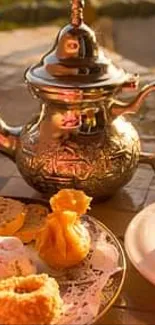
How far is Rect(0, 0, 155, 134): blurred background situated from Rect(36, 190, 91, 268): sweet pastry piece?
17.8 inches

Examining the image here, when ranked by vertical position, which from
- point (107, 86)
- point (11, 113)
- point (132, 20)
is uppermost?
point (107, 86)

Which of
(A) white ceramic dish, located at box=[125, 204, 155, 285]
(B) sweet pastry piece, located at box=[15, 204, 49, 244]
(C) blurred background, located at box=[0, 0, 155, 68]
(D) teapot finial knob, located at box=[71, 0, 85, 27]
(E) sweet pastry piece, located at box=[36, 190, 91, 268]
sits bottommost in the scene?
(C) blurred background, located at box=[0, 0, 155, 68]

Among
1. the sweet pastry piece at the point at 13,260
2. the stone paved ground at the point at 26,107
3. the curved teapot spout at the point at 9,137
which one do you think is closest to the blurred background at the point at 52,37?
the stone paved ground at the point at 26,107

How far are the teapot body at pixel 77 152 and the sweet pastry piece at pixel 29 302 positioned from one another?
25cm

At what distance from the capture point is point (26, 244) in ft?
2.62

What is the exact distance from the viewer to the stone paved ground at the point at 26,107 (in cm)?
98

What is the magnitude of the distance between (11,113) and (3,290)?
24.5 inches

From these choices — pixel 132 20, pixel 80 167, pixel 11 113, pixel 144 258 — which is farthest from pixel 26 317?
pixel 132 20

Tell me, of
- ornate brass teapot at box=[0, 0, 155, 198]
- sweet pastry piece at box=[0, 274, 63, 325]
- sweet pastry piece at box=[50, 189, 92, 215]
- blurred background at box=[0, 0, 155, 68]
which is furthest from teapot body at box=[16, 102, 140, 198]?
blurred background at box=[0, 0, 155, 68]

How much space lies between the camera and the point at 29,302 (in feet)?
2.09

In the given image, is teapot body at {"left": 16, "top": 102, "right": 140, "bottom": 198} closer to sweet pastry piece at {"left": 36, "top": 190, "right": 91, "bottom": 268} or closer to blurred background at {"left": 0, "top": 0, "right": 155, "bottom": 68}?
sweet pastry piece at {"left": 36, "top": 190, "right": 91, "bottom": 268}

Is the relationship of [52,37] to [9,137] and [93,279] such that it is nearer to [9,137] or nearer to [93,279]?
[9,137]

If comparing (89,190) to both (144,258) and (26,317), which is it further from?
(26,317)

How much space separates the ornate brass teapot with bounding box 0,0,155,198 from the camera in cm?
88
